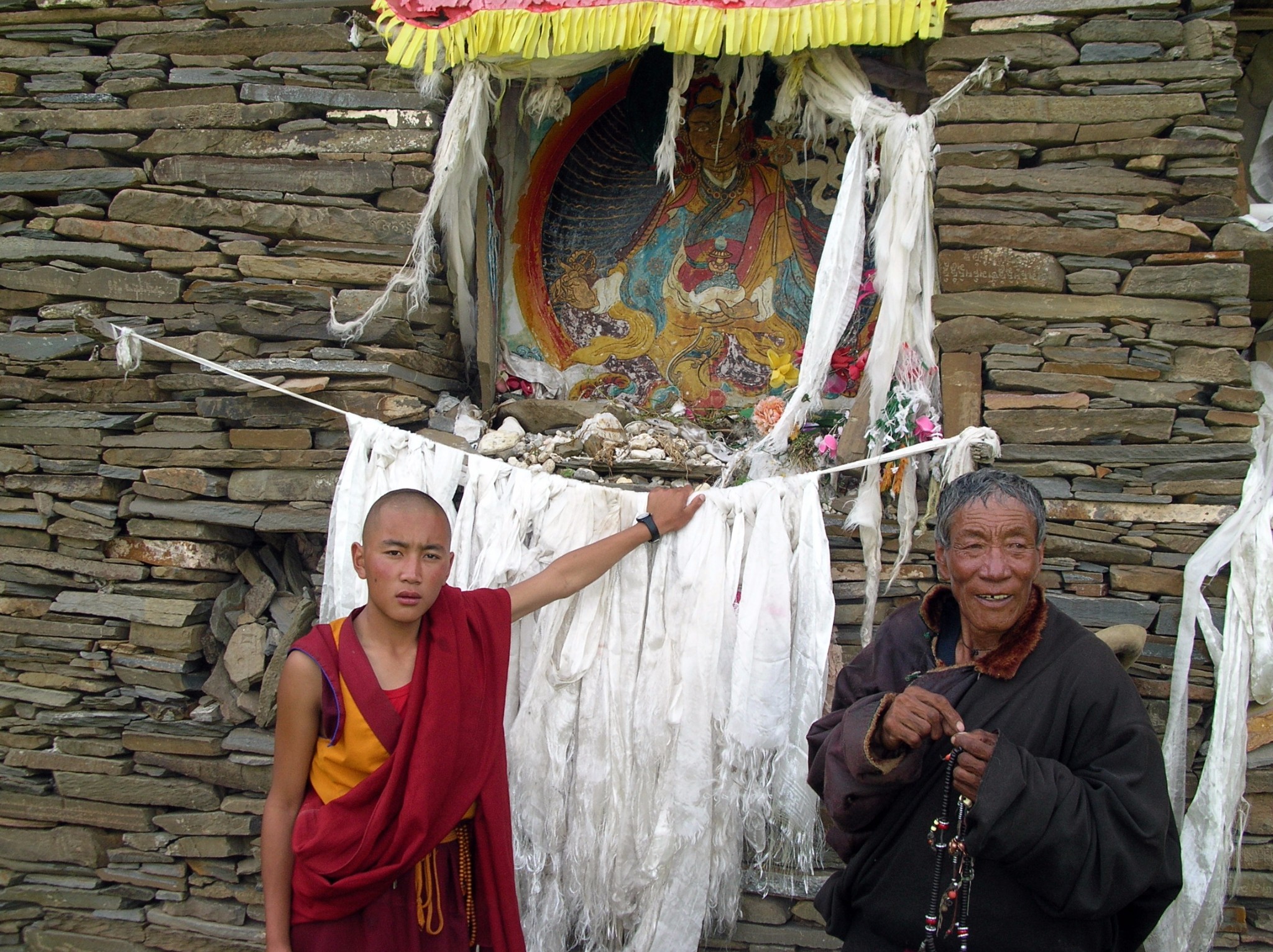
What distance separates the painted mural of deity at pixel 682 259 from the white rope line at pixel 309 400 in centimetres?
93

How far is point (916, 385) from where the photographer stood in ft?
9.80

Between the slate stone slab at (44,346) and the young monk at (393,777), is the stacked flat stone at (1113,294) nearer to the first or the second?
the young monk at (393,777)

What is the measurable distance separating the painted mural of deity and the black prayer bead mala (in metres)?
2.40

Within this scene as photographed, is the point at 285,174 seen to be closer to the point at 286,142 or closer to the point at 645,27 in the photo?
the point at 286,142

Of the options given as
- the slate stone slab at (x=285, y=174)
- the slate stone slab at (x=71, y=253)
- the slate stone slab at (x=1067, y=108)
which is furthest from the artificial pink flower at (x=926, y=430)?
the slate stone slab at (x=71, y=253)

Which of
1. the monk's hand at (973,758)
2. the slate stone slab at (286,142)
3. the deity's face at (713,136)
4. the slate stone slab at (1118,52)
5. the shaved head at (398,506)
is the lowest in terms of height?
the monk's hand at (973,758)

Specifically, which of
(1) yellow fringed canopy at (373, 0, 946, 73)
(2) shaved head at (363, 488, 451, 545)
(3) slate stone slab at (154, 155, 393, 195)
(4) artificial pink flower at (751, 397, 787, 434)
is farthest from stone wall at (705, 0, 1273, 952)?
(3) slate stone slab at (154, 155, 393, 195)

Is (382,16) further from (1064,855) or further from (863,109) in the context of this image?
(1064,855)

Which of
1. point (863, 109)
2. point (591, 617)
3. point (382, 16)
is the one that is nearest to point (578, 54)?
point (382, 16)

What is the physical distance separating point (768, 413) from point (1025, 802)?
2133mm

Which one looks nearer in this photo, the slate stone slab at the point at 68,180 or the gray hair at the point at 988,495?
the gray hair at the point at 988,495

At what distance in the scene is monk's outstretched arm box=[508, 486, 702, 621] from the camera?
98.0 inches

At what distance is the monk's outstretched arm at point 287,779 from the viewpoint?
6.64ft

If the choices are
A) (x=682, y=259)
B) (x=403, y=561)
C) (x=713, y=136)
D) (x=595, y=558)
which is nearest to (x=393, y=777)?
(x=403, y=561)
